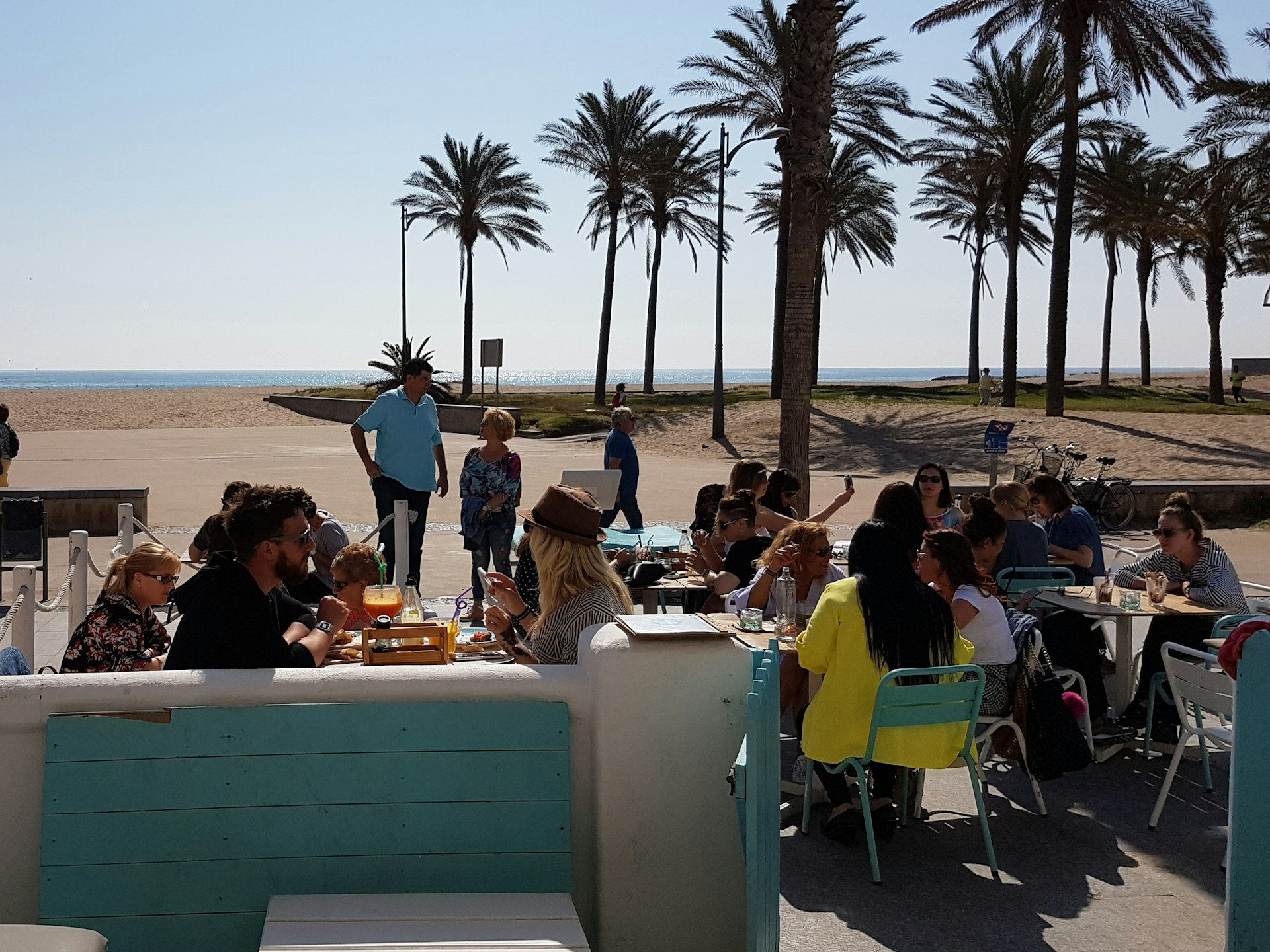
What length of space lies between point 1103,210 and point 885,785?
44.5 m

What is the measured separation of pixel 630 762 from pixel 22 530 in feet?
26.1

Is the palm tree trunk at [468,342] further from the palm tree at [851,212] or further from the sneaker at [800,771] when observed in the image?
the sneaker at [800,771]

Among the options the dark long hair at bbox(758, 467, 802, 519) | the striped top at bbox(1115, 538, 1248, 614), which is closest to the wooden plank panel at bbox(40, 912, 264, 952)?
the striped top at bbox(1115, 538, 1248, 614)

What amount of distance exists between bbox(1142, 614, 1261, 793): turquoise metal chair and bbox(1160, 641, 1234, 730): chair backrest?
0.30m

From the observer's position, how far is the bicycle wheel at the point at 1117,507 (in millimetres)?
15734

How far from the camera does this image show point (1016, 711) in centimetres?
489

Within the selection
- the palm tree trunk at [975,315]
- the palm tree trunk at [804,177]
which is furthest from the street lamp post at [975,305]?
the palm tree trunk at [804,177]

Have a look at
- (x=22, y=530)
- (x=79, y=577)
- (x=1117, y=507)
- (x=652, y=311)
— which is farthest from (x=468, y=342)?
(x=79, y=577)

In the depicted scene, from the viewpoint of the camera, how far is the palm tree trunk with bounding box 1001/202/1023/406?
35.5 meters

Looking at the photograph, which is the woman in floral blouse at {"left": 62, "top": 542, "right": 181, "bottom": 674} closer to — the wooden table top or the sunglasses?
the sunglasses

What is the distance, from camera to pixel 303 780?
10.4 feet

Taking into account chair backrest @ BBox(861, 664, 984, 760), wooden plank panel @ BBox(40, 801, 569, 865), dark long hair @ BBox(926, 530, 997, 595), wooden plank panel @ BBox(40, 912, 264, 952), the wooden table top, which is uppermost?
dark long hair @ BBox(926, 530, 997, 595)

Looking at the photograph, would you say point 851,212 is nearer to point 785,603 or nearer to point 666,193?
point 666,193

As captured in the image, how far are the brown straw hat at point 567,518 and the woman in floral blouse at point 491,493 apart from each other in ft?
13.9
